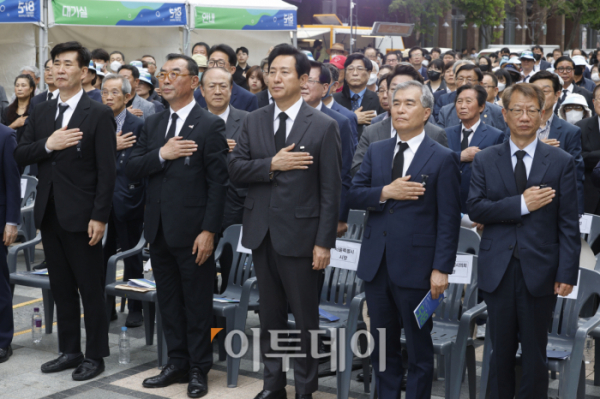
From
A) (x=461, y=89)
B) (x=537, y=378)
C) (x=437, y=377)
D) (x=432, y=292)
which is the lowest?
(x=437, y=377)

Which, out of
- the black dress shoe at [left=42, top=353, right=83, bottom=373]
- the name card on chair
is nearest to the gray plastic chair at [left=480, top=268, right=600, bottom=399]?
the name card on chair

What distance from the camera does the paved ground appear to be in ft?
15.8

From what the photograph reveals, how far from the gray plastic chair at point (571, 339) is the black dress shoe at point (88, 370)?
270 cm

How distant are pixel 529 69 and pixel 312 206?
877cm

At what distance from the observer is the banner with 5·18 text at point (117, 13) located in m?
13.0

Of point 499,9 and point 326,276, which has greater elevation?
point 499,9

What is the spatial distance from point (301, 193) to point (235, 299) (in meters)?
1.33

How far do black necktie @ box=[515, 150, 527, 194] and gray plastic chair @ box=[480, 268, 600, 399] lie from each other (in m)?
0.83

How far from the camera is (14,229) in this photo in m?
5.39

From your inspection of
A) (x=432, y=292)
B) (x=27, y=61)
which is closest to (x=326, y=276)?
(x=432, y=292)

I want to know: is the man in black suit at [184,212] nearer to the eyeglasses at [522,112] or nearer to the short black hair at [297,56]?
the short black hair at [297,56]

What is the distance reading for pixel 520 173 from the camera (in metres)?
4.10

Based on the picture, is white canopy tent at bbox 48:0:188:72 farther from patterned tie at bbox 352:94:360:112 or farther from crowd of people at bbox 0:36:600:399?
crowd of people at bbox 0:36:600:399

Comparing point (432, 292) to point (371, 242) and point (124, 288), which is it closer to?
point (371, 242)
